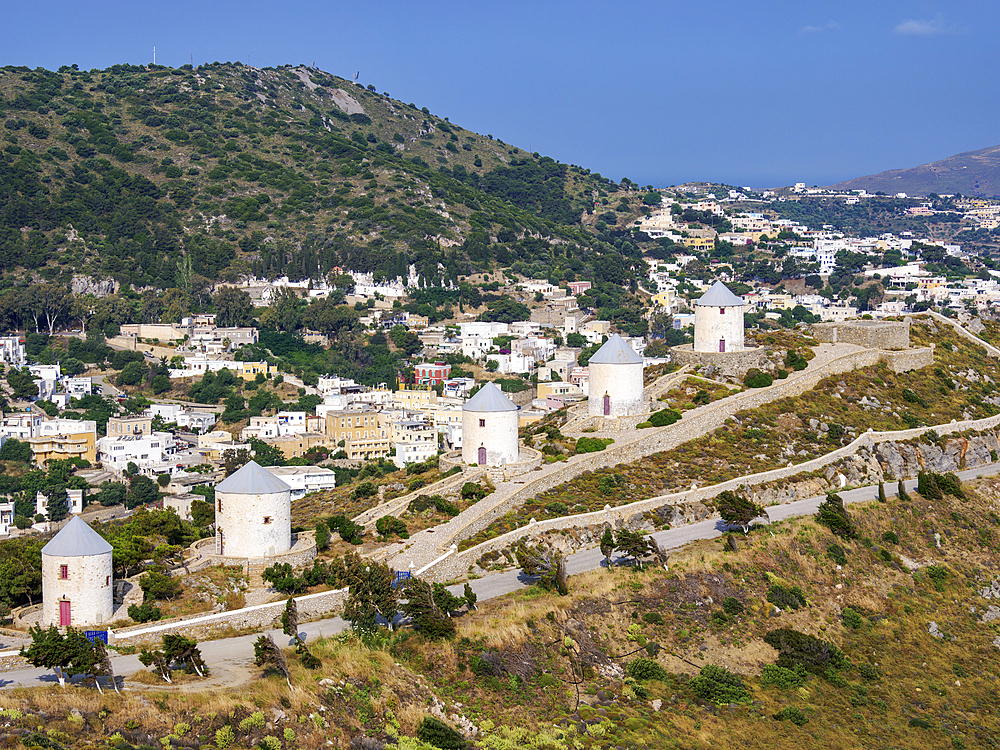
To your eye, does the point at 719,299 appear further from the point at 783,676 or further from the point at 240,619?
the point at 240,619

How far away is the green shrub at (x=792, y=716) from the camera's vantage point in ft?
78.0

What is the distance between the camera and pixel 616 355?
124 ft

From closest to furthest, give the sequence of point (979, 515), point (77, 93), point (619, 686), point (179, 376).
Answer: point (619, 686) < point (979, 515) < point (179, 376) < point (77, 93)

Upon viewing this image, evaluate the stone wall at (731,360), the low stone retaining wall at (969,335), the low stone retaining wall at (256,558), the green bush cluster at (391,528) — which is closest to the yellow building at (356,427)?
the stone wall at (731,360)

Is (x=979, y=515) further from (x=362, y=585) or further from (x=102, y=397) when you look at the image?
(x=102, y=397)

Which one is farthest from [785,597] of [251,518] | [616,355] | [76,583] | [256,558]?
[76,583]

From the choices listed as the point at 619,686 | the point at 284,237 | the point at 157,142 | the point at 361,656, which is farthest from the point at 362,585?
the point at 157,142

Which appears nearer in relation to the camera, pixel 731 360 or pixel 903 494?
pixel 903 494

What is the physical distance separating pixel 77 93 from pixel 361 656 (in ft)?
458

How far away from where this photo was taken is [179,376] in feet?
282

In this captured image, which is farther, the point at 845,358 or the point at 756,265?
the point at 756,265

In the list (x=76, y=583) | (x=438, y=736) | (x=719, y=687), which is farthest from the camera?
(x=719, y=687)

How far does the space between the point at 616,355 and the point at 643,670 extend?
14898mm

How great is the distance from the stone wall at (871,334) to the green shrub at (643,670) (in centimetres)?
2536
